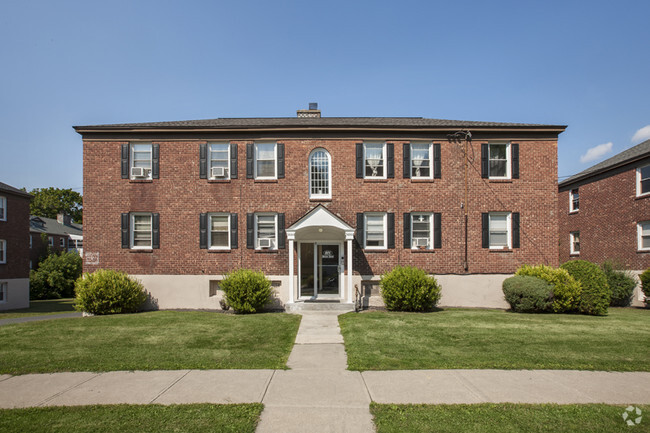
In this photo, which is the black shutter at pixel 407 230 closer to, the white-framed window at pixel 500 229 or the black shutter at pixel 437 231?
the black shutter at pixel 437 231

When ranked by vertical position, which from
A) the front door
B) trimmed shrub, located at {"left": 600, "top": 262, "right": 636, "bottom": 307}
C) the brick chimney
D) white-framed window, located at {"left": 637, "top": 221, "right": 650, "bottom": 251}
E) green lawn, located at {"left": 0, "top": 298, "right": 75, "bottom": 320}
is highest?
the brick chimney

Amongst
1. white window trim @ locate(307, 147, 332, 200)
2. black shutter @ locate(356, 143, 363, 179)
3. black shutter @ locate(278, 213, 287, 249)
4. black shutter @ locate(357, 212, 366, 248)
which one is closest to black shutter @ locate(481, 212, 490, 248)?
black shutter @ locate(357, 212, 366, 248)

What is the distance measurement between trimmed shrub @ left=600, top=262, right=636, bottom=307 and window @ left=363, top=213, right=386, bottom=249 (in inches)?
494

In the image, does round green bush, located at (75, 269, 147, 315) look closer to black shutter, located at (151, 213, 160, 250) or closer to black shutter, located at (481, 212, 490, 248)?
black shutter, located at (151, 213, 160, 250)

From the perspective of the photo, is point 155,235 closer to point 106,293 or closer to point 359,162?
point 106,293

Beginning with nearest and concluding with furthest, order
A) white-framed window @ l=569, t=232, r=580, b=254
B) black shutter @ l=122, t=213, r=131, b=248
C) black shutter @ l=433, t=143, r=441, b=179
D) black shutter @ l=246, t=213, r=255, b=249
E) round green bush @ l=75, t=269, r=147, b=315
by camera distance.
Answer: round green bush @ l=75, t=269, r=147, b=315
black shutter @ l=246, t=213, r=255, b=249
black shutter @ l=122, t=213, r=131, b=248
black shutter @ l=433, t=143, r=441, b=179
white-framed window @ l=569, t=232, r=580, b=254

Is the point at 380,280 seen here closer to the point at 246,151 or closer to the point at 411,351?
the point at 411,351

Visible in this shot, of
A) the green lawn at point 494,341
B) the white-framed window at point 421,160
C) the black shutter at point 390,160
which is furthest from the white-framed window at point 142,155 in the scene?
the white-framed window at point 421,160

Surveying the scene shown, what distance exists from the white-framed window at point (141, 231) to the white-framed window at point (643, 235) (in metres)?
23.8

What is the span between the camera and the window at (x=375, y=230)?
15266 millimetres

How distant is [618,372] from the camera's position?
6.79 meters

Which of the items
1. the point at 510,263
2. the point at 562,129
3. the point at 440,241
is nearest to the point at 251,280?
the point at 440,241

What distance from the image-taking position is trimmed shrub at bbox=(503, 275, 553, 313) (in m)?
13.3

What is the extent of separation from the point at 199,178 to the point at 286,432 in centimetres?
1253
